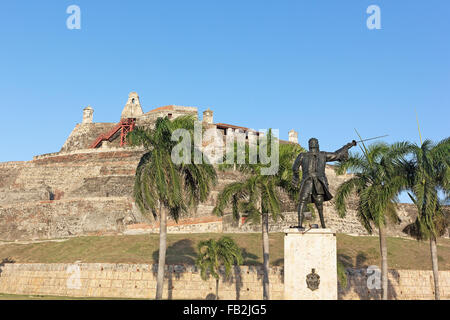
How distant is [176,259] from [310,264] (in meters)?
21.7

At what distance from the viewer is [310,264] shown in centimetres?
1243

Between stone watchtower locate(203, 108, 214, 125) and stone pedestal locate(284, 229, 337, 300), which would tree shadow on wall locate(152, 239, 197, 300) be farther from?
stone watchtower locate(203, 108, 214, 125)

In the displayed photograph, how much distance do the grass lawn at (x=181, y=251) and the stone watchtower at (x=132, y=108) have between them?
3880 cm

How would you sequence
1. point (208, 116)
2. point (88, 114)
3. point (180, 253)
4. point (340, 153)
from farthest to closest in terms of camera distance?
point (88, 114), point (208, 116), point (180, 253), point (340, 153)

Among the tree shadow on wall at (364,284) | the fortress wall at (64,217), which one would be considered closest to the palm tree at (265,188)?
the tree shadow on wall at (364,284)

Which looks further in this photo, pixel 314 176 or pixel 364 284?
pixel 364 284

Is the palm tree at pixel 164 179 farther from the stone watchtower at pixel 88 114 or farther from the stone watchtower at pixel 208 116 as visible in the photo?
the stone watchtower at pixel 88 114

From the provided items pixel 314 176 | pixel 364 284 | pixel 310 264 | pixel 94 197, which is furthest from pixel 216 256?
pixel 94 197

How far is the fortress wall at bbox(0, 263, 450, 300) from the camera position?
1206 inches

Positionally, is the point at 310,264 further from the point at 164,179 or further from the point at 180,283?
the point at 180,283
